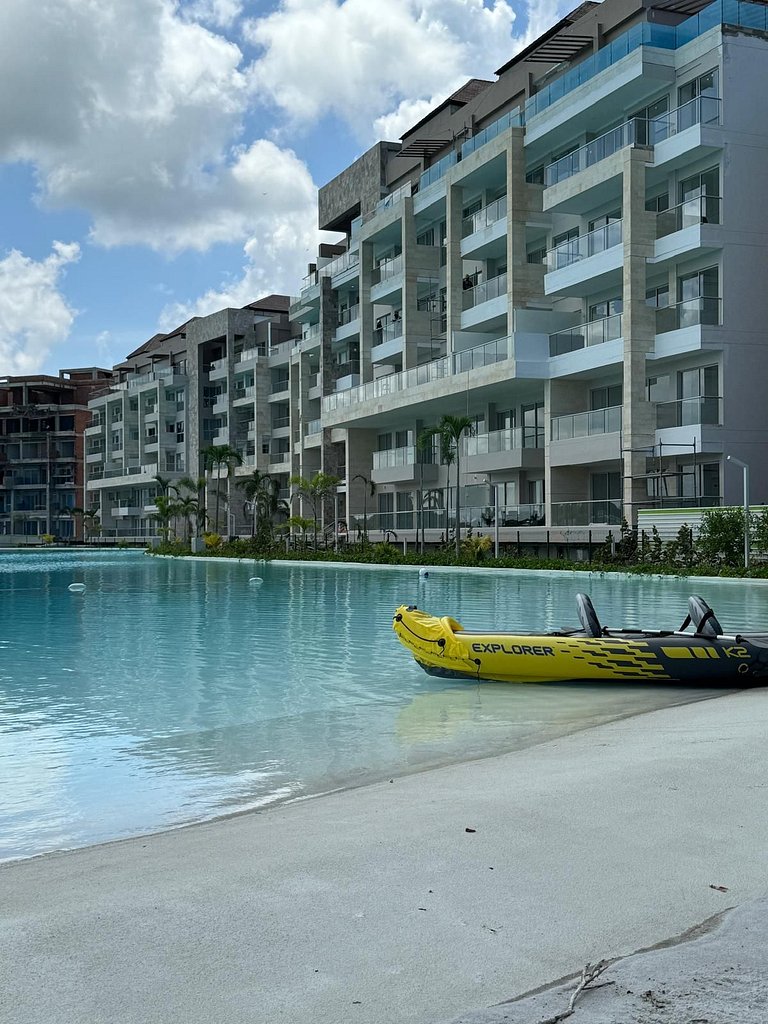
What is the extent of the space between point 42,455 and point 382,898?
126997 mm

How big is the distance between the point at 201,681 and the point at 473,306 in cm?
4001

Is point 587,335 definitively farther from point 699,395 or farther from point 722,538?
point 722,538

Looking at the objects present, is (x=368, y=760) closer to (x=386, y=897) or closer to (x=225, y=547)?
(x=386, y=897)

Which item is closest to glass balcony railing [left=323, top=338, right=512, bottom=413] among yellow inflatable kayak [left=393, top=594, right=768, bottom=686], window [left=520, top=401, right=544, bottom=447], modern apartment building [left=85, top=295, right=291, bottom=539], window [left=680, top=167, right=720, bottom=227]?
window [left=520, top=401, right=544, bottom=447]

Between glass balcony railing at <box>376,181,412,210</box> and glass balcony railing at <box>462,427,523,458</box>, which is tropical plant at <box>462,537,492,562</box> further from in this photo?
glass balcony railing at <box>376,181,412,210</box>

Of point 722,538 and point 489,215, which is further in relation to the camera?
point 489,215

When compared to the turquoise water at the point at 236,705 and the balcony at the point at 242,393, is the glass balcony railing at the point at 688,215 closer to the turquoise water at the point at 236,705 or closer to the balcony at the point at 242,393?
the turquoise water at the point at 236,705

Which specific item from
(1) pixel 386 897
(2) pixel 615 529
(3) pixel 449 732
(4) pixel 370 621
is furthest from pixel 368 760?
(2) pixel 615 529

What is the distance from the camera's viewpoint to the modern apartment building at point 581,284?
125 feet

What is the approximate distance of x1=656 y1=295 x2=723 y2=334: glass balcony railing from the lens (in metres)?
37.9

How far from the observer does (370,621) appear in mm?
22219

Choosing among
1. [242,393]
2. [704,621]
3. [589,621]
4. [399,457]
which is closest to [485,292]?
[399,457]

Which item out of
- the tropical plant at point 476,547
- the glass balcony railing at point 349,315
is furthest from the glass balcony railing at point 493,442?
the glass balcony railing at point 349,315

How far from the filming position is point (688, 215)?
127ft
